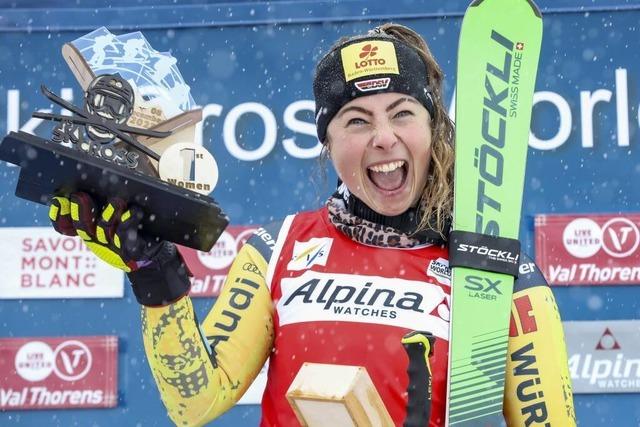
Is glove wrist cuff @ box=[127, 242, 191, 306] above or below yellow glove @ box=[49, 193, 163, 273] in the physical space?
below

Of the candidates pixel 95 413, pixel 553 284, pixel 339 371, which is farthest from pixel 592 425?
pixel 339 371

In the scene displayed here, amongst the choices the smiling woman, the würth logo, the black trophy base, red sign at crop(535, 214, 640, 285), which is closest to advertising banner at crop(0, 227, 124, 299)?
red sign at crop(535, 214, 640, 285)

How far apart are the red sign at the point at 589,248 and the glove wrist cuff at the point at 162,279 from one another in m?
2.76

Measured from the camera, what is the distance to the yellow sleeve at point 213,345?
6.82 ft

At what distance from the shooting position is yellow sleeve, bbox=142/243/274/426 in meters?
2.08

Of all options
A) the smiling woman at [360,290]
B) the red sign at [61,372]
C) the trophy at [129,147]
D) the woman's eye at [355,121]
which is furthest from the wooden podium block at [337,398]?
the red sign at [61,372]

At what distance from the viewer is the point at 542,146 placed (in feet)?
15.2

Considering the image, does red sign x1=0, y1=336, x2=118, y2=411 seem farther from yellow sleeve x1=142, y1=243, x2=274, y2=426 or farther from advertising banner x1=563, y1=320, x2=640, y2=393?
yellow sleeve x1=142, y1=243, x2=274, y2=426

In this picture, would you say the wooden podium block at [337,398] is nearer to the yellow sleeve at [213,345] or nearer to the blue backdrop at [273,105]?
the yellow sleeve at [213,345]

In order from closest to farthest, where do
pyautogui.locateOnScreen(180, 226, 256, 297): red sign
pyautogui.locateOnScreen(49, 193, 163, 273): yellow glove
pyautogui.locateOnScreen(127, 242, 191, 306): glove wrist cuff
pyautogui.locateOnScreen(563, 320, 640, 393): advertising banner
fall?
pyautogui.locateOnScreen(49, 193, 163, 273): yellow glove < pyautogui.locateOnScreen(127, 242, 191, 306): glove wrist cuff < pyautogui.locateOnScreen(563, 320, 640, 393): advertising banner < pyautogui.locateOnScreen(180, 226, 256, 297): red sign

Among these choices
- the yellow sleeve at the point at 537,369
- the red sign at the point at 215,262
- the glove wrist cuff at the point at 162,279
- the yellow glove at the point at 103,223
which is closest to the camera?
the yellow glove at the point at 103,223

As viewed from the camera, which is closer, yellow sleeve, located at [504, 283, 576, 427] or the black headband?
yellow sleeve, located at [504, 283, 576, 427]

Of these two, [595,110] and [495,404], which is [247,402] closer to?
[595,110]

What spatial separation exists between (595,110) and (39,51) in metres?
2.48
